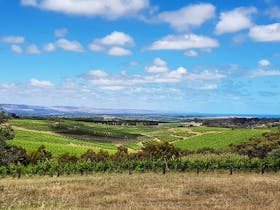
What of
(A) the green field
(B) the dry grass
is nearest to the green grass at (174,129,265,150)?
(A) the green field

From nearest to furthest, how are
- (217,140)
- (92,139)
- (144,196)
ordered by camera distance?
(144,196)
(217,140)
(92,139)

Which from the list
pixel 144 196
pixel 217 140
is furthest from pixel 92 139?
pixel 144 196

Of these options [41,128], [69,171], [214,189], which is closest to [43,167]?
[69,171]

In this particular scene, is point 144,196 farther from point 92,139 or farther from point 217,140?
point 92,139

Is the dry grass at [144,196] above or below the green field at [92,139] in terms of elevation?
above

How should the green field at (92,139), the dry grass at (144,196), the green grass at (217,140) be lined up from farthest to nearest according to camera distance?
the green grass at (217,140) → the green field at (92,139) → the dry grass at (144,196)

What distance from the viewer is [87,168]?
190ft

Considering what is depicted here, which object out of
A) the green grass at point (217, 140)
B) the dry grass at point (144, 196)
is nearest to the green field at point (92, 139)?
the green grass at point (217, 140)

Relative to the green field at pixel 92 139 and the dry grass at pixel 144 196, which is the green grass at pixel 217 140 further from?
the dry grass at pixel 144 196

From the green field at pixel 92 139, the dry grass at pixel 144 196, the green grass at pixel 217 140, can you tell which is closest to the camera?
the dry grass at pixel 144 196

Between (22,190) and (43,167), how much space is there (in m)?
25.7

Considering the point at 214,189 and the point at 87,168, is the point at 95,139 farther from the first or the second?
the point at 214,189

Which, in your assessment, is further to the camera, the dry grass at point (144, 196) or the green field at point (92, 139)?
the green field at point (92, 139)

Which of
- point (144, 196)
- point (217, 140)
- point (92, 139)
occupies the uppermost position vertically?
point (144, 196)
